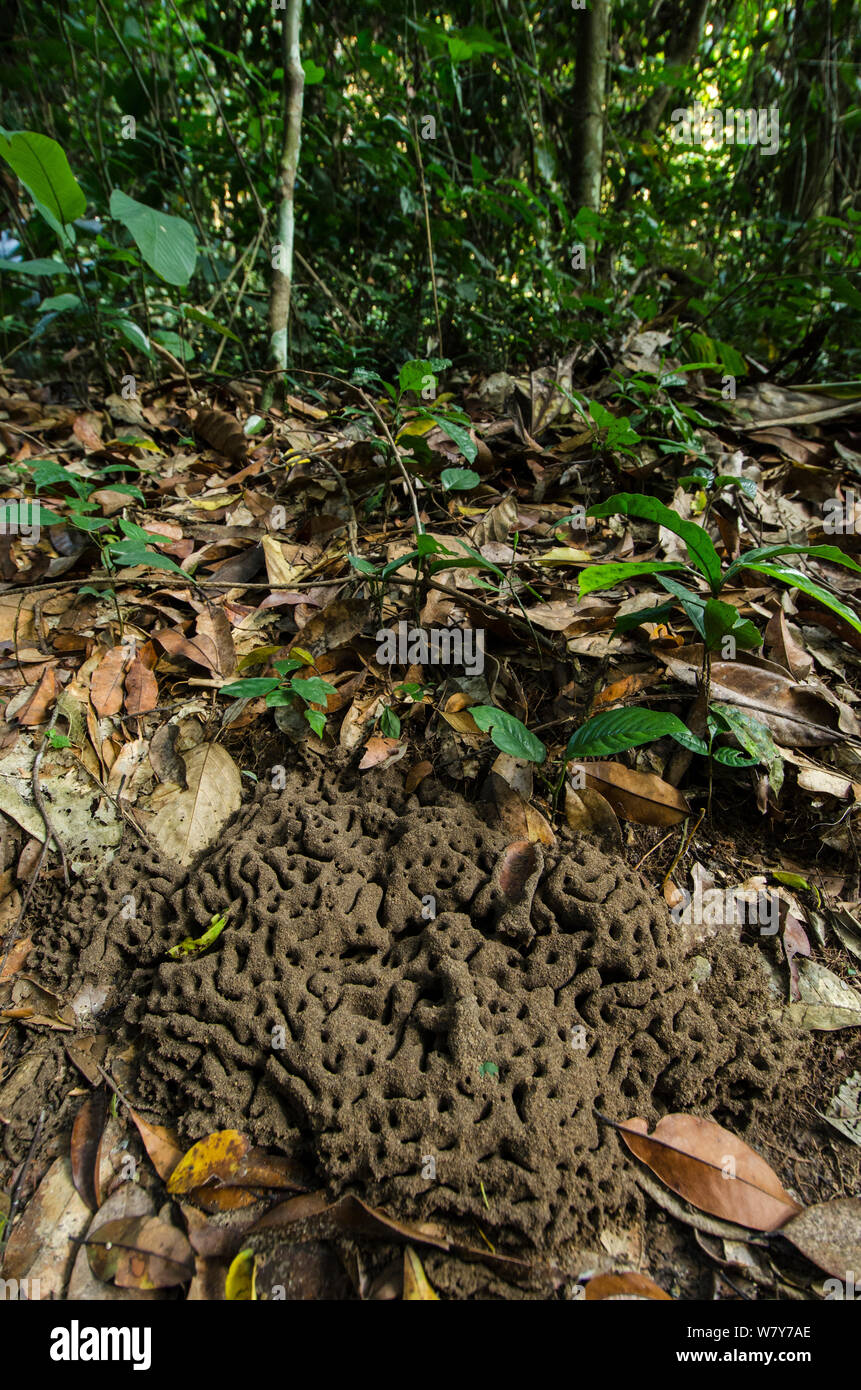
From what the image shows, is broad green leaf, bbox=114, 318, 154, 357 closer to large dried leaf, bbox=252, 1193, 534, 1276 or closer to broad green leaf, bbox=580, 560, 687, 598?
broad green leaf, bbox=580, 560, 687, 598

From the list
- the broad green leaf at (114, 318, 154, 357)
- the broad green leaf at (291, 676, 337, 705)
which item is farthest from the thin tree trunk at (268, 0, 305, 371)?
the broad green leaf at (291, 676, 337, 705)

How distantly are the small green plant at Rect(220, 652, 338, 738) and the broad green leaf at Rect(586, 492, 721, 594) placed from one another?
2.96 feet

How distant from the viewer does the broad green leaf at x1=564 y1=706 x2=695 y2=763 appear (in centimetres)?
178

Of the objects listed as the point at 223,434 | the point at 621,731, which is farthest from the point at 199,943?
the point at 223,434

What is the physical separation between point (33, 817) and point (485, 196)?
350 centimetres

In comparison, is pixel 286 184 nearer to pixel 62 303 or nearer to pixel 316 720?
pixel 62 303

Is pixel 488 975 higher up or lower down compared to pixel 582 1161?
higher up

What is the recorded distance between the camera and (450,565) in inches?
83.6

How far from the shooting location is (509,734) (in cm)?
189

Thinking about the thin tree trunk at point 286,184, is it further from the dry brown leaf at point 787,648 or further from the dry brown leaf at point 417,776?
the dry brown leaf at point 787,648

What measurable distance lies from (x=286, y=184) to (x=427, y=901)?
3.37 meters

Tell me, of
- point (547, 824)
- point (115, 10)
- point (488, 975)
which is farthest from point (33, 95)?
point (488, 975)

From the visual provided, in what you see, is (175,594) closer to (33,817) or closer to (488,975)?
(33,817)

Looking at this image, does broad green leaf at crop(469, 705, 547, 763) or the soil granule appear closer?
the soil granule
